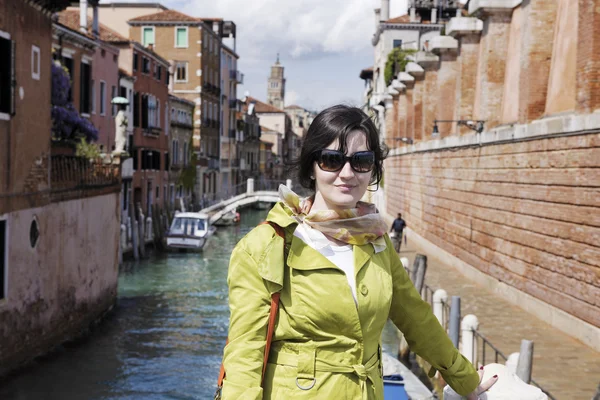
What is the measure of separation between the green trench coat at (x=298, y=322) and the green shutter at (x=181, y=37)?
44471mm

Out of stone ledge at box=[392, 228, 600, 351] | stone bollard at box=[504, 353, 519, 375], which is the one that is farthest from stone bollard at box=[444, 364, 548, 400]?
stone ledge at box=[392, 228, 600, 351]

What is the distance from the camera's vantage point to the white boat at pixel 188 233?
28.5m

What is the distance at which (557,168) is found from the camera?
450 inches

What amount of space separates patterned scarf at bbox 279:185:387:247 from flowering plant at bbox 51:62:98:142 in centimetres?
1428

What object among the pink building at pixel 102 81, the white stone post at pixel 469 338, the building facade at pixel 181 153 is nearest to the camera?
the white stone post at pixel 469 338

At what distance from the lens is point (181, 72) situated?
46.2 metres

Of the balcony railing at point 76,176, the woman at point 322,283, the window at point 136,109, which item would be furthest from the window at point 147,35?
the woman at point 322,283

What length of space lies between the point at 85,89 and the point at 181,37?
22.6m

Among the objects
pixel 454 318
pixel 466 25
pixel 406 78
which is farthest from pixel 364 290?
pixel 406 78

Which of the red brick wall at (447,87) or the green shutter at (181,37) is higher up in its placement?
the green shutter at (181,37)

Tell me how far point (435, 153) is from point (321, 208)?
67.8 ft

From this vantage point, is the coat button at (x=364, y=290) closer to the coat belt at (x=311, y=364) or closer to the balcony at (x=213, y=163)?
the coat belt at (x=311, y=364)

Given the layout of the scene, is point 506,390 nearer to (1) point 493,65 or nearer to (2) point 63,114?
(2) point 63,114

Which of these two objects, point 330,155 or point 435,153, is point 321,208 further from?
point 435,153
